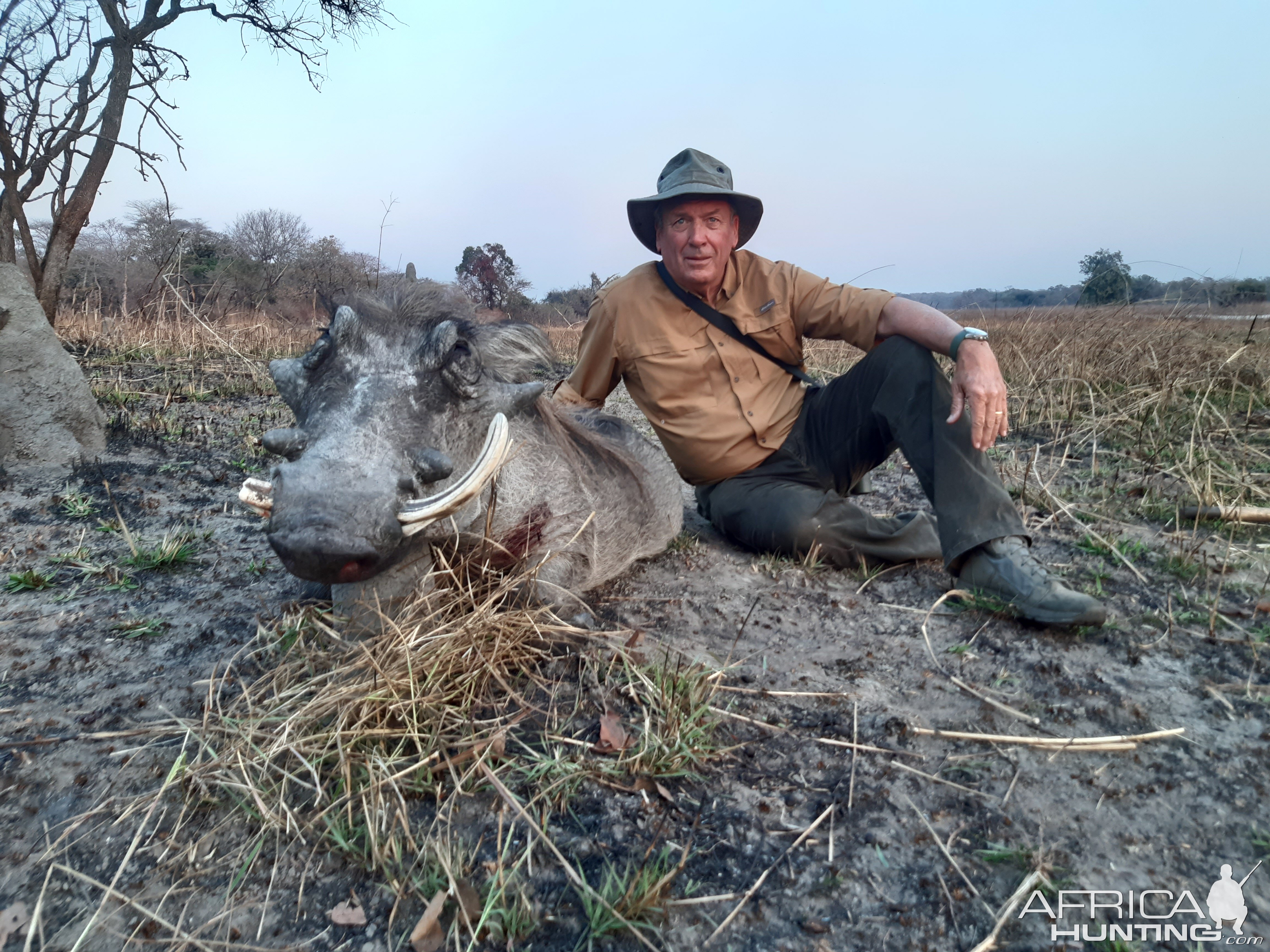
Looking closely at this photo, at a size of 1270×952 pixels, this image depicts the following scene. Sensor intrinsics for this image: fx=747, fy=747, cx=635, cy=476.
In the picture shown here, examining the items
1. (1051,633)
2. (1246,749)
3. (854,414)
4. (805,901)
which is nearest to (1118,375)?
(854,414)

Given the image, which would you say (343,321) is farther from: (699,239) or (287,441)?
(699,239)

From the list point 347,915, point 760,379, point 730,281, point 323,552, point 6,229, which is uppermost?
point 6,229

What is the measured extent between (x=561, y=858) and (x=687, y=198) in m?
2.49

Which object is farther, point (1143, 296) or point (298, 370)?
point (1143, 296)

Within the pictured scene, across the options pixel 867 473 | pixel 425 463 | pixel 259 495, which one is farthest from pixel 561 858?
pixel 867 473

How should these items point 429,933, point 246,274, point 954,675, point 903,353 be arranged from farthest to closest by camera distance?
point 246,274
point 903,353
point 954,675
point 429,933

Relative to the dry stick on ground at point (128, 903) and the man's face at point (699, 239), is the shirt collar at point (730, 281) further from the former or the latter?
the dry stick on ground at point (128, 903)

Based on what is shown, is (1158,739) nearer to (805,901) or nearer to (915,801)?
(915,801)

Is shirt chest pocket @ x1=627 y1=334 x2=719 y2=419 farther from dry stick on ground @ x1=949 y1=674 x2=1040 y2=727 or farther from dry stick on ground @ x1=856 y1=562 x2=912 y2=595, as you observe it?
dry stick on ground @ x1=949 y1=674 x2=1040 y2=727

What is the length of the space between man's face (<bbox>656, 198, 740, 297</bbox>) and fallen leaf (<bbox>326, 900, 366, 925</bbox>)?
251 cm

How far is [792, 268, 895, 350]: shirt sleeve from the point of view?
9.72ft

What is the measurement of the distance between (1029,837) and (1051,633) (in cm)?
98

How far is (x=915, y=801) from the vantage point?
1.57m

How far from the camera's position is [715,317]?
3184 mm
